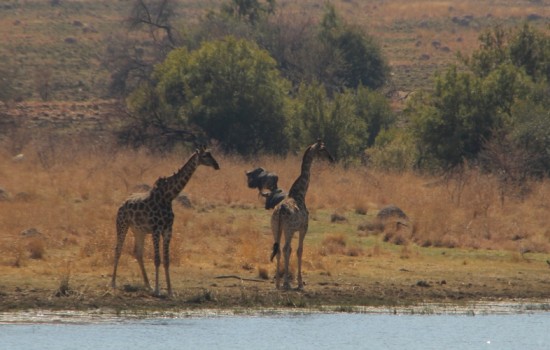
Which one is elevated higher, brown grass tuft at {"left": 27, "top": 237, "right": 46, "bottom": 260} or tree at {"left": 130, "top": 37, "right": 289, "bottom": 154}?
brown grass tuft at {"left": 27, "top": 237, "right": 46, "bottom": 260}

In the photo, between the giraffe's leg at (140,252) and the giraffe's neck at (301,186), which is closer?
the giraffe's leg at (140,252)

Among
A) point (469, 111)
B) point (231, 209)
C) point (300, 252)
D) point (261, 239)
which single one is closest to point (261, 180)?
point (231, 209)

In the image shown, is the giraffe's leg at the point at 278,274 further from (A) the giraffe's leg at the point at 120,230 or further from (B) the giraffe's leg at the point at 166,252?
(A) the giraffe's leg at the point at 120,230

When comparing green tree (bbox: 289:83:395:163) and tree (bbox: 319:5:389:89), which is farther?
tree (bbox: 319:5:389:89)

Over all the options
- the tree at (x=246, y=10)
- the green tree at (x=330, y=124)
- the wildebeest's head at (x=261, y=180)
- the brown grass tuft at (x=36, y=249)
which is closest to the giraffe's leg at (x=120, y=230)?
the brown grass tuft at (x=36, y=249)

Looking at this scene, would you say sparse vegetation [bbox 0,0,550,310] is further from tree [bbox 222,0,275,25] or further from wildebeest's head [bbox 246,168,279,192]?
wildebeest's head [bbox 246,168,279,192]

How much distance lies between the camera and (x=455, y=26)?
94500mm

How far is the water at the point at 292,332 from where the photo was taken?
16841mm

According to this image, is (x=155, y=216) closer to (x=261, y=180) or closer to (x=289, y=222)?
(x=289, y=222)

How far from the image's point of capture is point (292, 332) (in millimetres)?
18031

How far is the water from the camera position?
1684 centimetres

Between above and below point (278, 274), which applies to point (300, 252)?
above

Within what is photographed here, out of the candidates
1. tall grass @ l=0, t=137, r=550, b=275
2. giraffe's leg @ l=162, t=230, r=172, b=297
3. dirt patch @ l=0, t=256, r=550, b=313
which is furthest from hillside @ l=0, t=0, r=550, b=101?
giraffe's leg @ l=162, t=230, r=172, b=297

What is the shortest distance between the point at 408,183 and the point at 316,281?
50.5 feet
